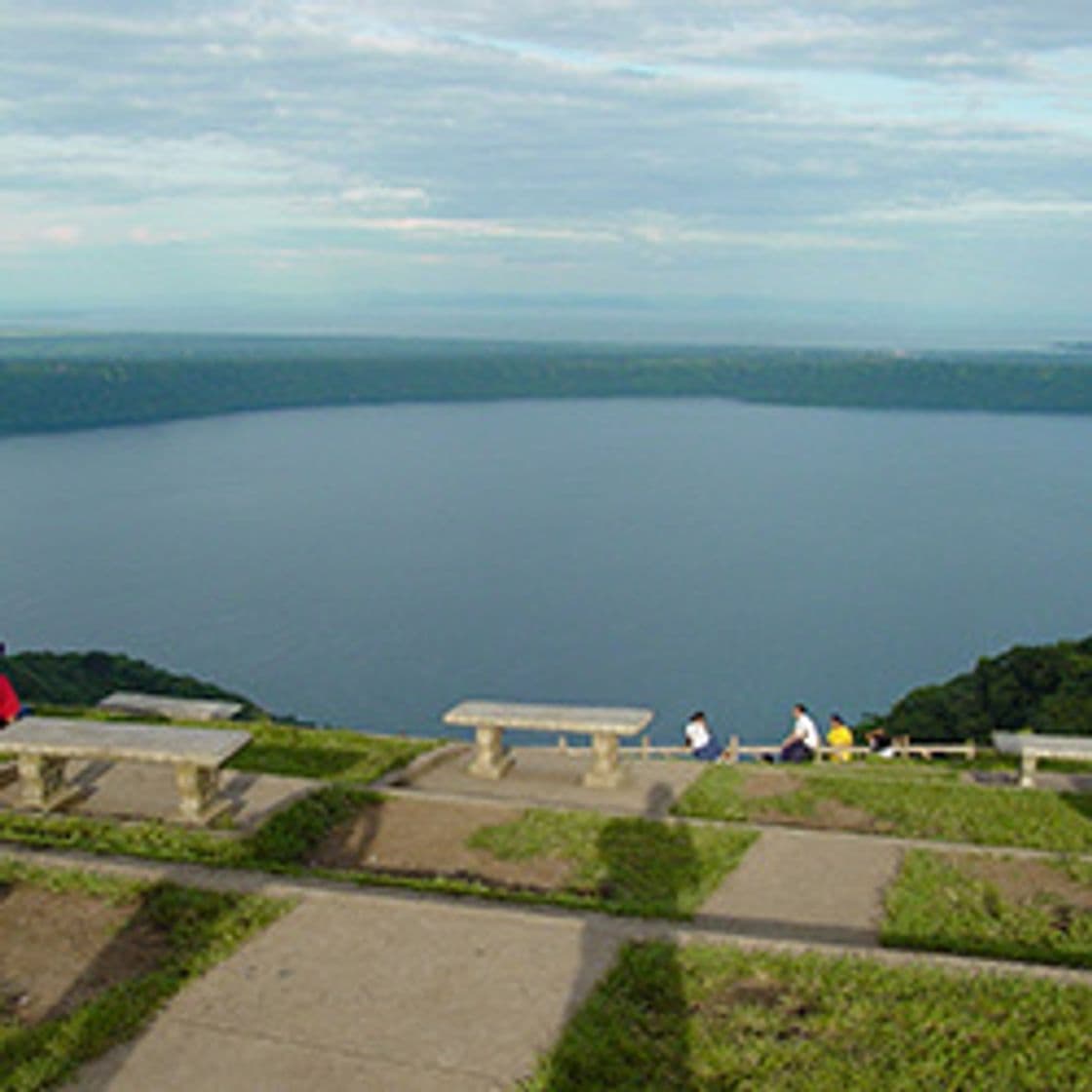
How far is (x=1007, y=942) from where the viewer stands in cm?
602

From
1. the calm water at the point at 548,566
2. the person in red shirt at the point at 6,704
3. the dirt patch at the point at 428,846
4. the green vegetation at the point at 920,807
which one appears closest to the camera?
the dirt patch at the point at 428,846

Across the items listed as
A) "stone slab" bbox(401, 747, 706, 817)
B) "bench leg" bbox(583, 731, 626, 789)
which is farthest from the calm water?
"bench leg" bbox(583, 731, 626, 789)

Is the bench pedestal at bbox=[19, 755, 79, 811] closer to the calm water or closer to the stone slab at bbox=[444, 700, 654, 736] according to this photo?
the stone slab at bbox=[444, 700, 654, 736]

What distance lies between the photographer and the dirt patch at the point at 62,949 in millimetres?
5191

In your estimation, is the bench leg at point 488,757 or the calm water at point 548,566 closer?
the bench leg at point 488,757

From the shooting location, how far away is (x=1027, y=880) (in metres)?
6.97

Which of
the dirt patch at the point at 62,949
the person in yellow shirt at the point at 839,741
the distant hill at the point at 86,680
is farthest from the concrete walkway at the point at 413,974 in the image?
the distant hill at the point at 86,680

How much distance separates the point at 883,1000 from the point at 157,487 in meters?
114

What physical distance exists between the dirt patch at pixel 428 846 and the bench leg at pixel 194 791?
84 centimetres

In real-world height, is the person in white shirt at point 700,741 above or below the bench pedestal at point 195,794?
below

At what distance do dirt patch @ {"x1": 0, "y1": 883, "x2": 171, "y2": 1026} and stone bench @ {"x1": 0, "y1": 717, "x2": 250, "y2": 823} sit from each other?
4.30ft

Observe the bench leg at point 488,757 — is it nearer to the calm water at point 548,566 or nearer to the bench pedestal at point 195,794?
the bench pedestal at point 195,794

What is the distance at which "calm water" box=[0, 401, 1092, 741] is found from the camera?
60.5m

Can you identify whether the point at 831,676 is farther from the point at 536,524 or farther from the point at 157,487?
the point at 157,487
